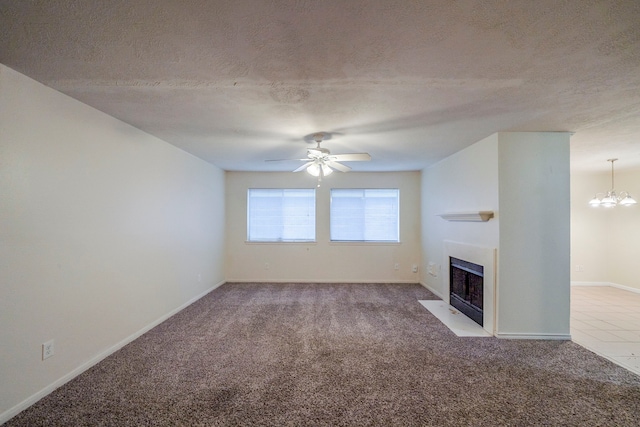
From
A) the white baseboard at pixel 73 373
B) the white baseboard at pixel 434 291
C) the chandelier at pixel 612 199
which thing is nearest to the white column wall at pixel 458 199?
the white baseboard at pixel 434 291

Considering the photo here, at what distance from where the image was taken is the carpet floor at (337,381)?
1811 millimetres

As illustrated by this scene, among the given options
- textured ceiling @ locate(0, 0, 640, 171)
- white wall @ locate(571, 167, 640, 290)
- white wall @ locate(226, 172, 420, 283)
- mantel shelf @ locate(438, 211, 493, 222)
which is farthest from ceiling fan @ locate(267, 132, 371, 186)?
white wall @ locate(571, 167, 640, 290)

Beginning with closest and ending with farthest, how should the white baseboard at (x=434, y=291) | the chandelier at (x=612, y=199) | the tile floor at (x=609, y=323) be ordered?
the tile floor at (x=609, y=323)
the white baseboard at (x=434, y=291)
the chandelier at (x=612, y=199)

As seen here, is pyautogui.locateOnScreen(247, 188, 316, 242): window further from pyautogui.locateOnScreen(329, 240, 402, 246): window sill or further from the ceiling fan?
the ceiling fan

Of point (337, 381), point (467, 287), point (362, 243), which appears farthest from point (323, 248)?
point (337, 381)

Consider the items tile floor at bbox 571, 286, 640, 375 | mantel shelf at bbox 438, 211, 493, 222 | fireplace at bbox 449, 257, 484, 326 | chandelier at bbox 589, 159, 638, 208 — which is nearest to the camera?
tile floor at bbox 571, 286, 640, 375

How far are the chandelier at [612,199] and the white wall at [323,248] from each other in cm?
317

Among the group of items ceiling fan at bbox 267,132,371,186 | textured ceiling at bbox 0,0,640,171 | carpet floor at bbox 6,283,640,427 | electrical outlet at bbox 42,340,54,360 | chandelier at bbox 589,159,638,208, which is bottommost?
carpet floor at bbox 6,283,640,427

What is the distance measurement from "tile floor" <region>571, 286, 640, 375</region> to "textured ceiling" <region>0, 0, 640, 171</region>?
2350mm

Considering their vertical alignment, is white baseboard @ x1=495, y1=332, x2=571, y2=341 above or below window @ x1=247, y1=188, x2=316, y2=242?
below

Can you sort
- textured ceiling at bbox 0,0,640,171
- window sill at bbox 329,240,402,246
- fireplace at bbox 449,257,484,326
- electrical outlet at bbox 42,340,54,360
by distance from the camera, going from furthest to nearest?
window sill at bbox 329,240,402,246, fireplace at bbox 449,257,484,326, electrical outlet at bbox 42,340,54,360, textured ceiling at bbox 0,0,640,171

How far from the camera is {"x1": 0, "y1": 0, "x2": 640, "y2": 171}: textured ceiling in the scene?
→ 1281mm

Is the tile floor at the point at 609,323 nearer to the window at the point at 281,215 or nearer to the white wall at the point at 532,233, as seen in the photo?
the white wall at the point at 532,233

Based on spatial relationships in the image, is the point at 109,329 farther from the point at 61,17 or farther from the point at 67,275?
the point at 61,17
